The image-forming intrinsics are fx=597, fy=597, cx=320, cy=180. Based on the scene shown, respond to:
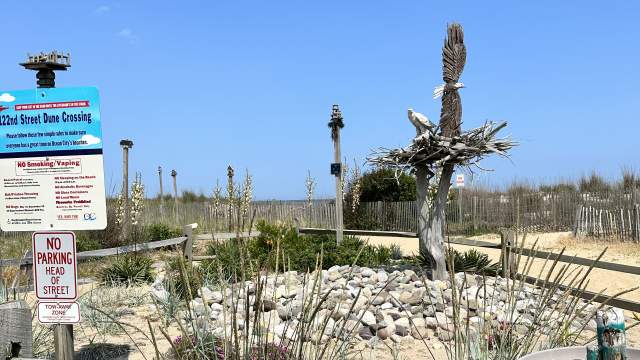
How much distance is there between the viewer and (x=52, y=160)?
3.95 m

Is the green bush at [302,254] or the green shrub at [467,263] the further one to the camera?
the green bush at [302,254]

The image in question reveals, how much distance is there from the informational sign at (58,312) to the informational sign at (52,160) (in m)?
0.50

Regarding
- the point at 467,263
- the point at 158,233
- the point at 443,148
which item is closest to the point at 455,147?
the point at 443,148

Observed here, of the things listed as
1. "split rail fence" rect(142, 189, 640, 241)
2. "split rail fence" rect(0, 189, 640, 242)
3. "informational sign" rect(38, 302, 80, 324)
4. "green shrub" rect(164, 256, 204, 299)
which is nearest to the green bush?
"green shrub" rect(164, 256, 204, 299)

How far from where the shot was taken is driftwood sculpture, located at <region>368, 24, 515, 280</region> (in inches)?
306

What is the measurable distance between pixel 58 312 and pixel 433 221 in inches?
212

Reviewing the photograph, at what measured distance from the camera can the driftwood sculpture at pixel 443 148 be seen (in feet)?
25.5

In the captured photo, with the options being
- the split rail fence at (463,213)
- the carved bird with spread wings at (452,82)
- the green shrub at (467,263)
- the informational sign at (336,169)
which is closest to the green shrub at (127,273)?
the green shrub at (467,263)

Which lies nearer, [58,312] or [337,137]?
[58,312]

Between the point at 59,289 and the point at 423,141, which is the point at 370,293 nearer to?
the point at 423,141

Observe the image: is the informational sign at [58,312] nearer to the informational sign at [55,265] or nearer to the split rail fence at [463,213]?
the informational sign at [55,265]

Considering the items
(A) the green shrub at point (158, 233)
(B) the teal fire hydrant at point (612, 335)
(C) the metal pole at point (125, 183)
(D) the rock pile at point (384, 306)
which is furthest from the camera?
(A) the green shrub at point (158, 233)

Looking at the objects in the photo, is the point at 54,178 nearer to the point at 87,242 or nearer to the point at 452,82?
the point at 452,82

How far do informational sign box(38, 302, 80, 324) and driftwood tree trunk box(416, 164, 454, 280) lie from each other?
17.1 feet
